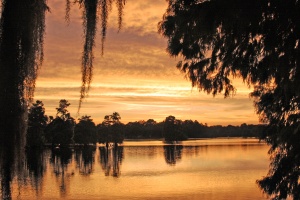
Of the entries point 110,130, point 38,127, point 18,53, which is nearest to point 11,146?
point 18,53

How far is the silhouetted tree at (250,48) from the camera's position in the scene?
14.9 ft

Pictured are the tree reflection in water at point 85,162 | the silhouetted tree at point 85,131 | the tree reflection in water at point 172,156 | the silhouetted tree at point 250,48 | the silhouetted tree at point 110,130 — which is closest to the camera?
the silhouetted tree at point 250,48

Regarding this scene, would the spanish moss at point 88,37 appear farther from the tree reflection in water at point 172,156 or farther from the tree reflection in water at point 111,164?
the tree reflection in water at point 172,156

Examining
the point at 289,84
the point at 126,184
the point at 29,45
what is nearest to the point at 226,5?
the point at 289,84

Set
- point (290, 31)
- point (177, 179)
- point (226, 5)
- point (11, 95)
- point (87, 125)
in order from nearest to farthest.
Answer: point (11, 95) < point (226, 5) < point (290, 31) < point (177, 179) < point (87, 125)

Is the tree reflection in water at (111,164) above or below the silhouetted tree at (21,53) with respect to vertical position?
below

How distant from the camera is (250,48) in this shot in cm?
577

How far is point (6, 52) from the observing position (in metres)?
1.55

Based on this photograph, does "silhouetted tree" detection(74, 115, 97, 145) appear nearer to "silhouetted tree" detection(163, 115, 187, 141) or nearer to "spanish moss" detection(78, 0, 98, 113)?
"silhouetted tree" detection(163, 115, 187, 141)

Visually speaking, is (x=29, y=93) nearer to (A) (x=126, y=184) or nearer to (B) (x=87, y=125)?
(A) (x=126, y=184)

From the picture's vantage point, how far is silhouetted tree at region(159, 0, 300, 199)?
4.55m

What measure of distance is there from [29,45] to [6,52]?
10 cm

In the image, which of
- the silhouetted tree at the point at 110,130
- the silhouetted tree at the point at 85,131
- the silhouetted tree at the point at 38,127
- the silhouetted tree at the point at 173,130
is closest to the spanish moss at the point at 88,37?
the silhouetted tree at the point at 38,127

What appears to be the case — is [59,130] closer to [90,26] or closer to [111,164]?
[111,164]
